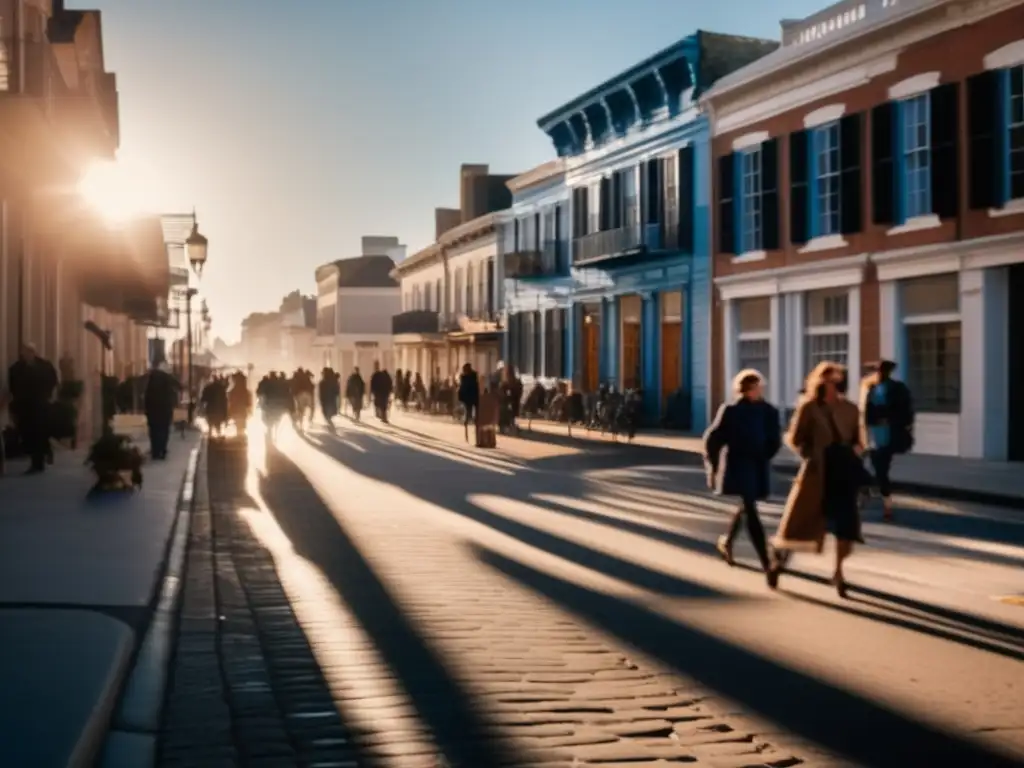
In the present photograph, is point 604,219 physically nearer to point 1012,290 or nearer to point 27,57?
point 1012,290

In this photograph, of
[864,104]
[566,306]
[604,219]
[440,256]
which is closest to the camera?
[864,104]

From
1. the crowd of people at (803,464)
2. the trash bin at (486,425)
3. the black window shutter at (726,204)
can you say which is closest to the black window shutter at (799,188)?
the black window shutter at (726,204)

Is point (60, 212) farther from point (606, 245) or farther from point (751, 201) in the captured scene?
point (606, 245)

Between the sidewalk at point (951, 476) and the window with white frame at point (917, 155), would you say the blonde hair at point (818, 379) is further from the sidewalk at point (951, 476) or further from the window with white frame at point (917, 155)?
the window with white frame at point (917, 155)

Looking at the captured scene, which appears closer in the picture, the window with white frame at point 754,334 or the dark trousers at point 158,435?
the dark trousers at point 158,435

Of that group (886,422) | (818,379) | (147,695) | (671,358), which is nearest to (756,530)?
(818,379)

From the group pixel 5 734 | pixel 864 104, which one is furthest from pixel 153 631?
pixel 864 104

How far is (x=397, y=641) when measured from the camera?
882cm

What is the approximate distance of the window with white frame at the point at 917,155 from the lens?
2666 centimetres

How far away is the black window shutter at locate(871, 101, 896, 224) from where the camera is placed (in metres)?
27.5

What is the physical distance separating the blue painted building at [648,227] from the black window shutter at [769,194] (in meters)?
3.29

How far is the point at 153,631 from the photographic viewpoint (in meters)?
8.88

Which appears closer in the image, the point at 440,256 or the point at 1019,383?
the point at 1019,383

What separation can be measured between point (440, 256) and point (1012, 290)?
143ft
